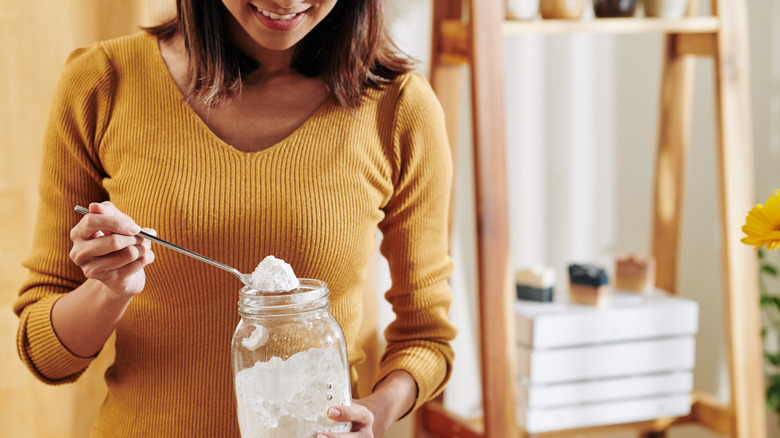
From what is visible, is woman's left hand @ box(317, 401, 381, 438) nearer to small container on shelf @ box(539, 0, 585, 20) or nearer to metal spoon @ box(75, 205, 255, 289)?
metal spoon @ box(75, 205, 255, 289)

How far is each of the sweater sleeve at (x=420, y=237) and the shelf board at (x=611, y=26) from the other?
1.67 feet

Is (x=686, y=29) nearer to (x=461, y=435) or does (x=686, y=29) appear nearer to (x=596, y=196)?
(x=596, y=196)

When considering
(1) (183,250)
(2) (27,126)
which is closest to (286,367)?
(1) (183,250)

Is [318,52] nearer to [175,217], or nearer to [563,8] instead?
[175,217]

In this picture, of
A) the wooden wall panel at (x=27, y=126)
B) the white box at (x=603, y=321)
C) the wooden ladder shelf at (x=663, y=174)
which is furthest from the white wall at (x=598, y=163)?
the wooden wall panel at (x=27, y=126)

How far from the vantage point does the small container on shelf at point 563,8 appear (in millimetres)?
1568

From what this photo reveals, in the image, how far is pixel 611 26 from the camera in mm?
1598

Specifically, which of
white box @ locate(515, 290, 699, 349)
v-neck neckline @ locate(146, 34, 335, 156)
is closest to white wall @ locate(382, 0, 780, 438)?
white box @ locate(515, 290, 699, 349)

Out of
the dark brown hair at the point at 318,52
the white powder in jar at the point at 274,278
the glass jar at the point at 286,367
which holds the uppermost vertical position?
the dark brown hair at the point at 318,52

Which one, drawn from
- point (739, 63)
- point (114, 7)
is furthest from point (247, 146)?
point (739, 63)

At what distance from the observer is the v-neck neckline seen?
979mm

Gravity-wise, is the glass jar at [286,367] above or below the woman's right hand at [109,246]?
below

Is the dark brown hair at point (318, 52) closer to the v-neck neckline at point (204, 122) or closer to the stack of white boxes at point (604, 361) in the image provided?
the v-neck neckline at point (204, 122)

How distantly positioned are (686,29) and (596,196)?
0.57 m
